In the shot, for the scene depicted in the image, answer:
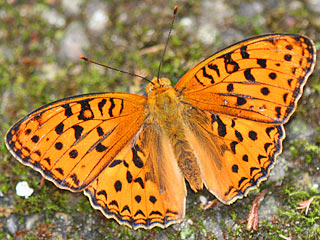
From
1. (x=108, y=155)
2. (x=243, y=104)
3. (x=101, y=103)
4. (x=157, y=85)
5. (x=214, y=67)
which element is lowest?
(x=108, y=155)

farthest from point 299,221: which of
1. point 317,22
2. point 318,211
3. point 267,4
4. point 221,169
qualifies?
point 267,4

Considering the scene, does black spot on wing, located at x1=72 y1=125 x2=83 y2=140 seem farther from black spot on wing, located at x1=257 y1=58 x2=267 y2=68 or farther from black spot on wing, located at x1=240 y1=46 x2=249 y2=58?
black spot on wing, located at x1=257 y1=58 x2=267 y2=68

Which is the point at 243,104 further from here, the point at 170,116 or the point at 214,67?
the point at 170,116

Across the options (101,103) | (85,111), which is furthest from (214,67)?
(85,111)

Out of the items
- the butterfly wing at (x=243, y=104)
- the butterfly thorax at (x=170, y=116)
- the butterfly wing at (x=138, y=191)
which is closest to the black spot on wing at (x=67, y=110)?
the butterfly wing at (x=138, y=191)

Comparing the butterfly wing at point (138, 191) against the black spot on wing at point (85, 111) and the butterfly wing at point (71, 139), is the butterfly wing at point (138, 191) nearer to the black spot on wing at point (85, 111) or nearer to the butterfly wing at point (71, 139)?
the butterfly wing at point (71, 139)
